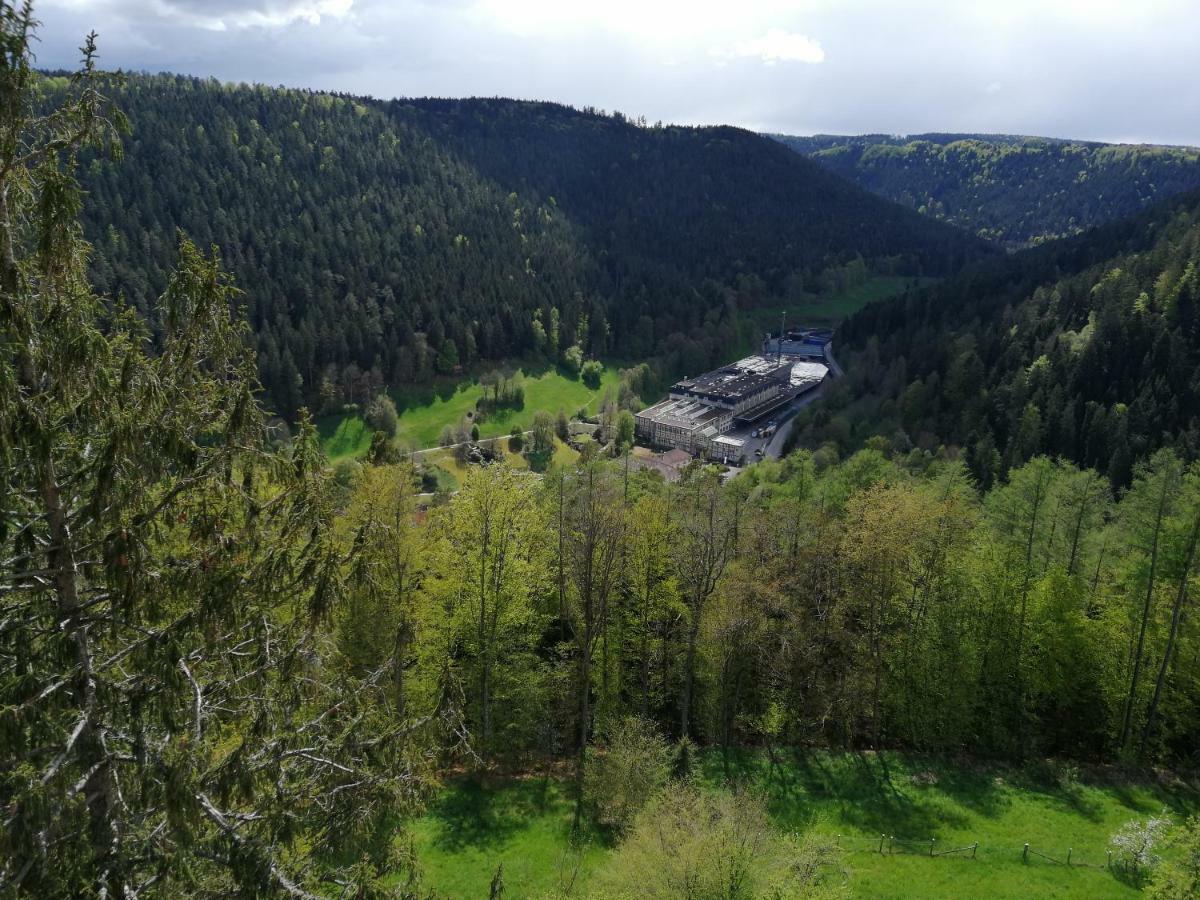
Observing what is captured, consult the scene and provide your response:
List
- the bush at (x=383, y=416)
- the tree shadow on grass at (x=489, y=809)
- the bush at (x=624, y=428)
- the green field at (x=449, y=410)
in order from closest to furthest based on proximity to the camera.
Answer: the tree shadow on grass at (x=489, y=809) → the bush at (x=383, y=416) → the green field at (x=449, y=410) → the bush at (x=624, y=428)

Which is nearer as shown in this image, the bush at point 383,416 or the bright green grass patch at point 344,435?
the bright green grass patch at point 344,435

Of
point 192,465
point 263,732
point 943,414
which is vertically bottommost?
point 943,414

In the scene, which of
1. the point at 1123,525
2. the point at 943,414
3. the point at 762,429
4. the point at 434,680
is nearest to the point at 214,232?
the point at 762,429

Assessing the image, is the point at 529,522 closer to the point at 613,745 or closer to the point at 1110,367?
the point at 613,745

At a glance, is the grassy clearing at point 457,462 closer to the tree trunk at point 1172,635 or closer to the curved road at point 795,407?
the curved road at point 795,407

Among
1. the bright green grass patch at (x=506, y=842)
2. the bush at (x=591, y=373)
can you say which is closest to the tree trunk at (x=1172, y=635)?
the bright green grass patch at (x=506, y=842)

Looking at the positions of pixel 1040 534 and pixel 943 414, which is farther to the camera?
pixel 943 414

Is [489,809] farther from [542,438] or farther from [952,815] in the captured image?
[542,438]
